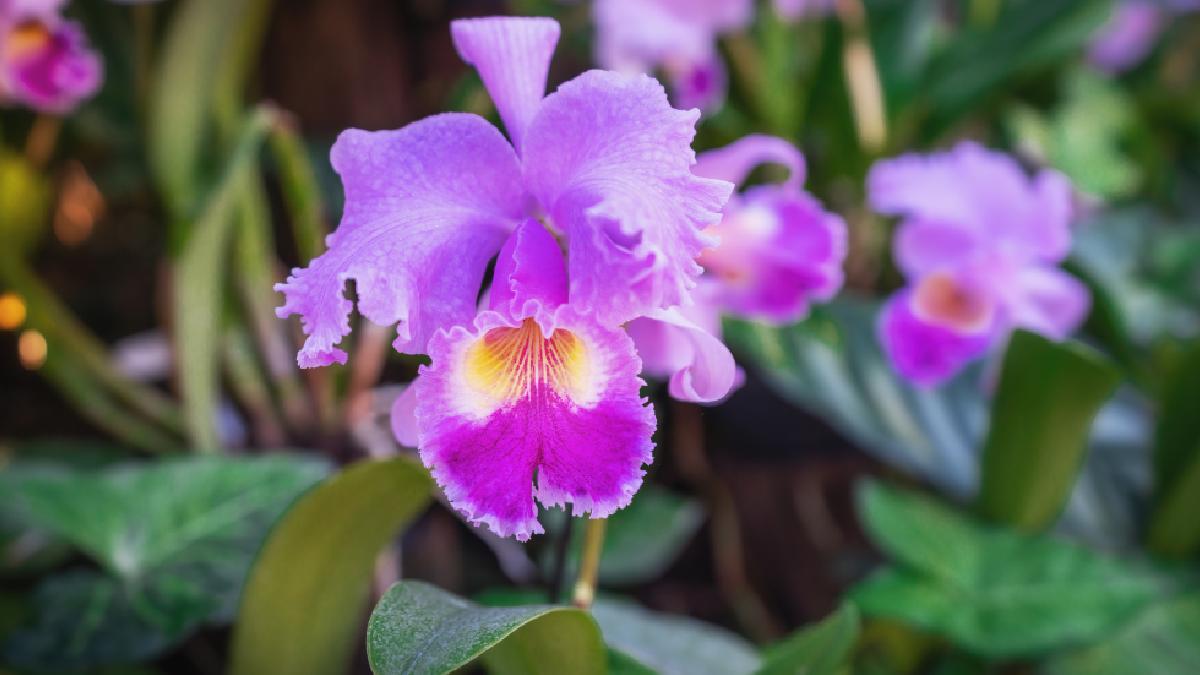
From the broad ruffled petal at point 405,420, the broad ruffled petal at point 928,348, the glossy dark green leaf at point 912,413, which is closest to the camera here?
the broad ruffled petal at point 405,420

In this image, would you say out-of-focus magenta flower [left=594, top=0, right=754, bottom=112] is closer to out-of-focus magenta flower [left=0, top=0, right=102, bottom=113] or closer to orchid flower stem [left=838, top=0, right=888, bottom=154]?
orchid flower stem [left=838, top=0, right=888, bottom=154]

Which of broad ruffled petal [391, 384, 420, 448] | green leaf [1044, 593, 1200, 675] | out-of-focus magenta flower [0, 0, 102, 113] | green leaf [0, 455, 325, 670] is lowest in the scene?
green leaf [1044, 593, 1200, 675]

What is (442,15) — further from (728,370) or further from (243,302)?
(728,370)

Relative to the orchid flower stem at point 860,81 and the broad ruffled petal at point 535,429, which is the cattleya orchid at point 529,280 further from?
the orchid flower stem at point 860,81

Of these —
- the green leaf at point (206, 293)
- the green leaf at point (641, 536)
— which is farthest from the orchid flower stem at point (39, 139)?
the green leaf at point (641, 536)

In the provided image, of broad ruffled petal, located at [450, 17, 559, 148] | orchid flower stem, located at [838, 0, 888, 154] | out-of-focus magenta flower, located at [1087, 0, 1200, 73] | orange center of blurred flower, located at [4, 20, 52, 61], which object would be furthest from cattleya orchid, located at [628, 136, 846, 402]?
out-of-focus magenta flower, located at [1087, 0, 1200, 73]

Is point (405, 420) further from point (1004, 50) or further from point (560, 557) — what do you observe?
point (1004, 50)

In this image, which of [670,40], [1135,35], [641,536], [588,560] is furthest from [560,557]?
[1135,35]
